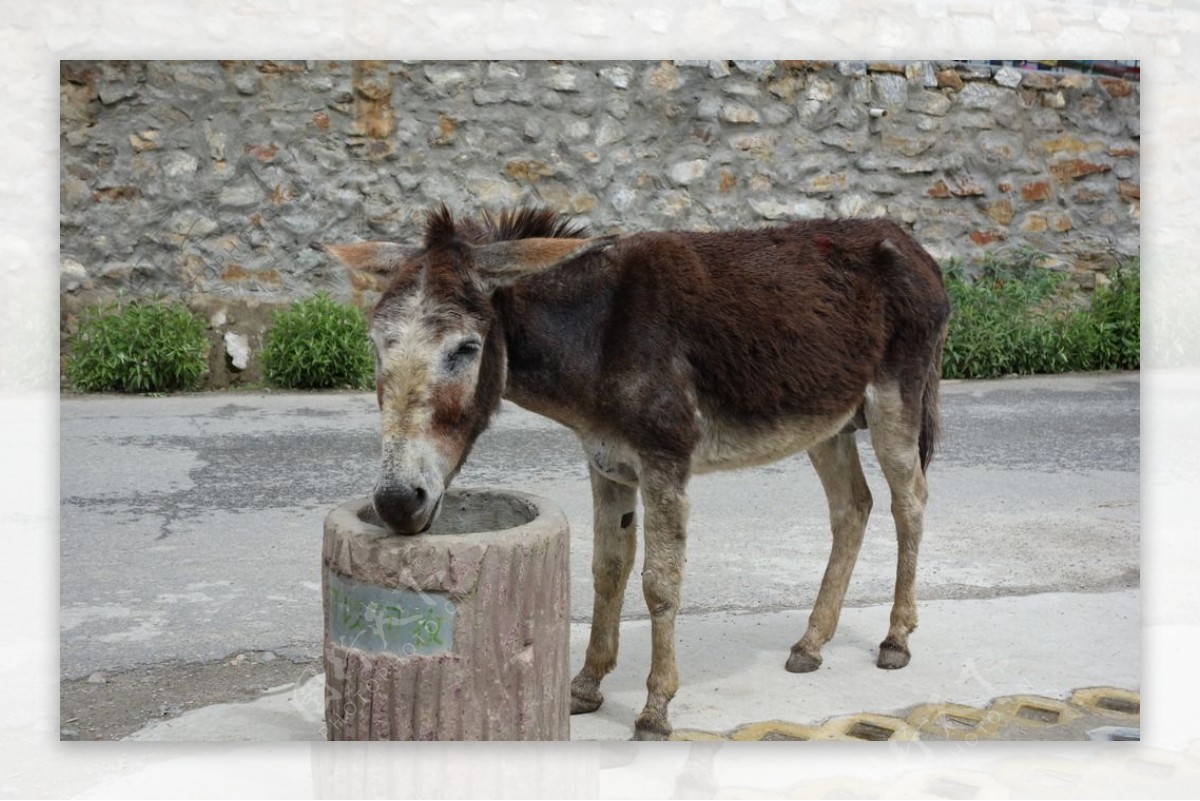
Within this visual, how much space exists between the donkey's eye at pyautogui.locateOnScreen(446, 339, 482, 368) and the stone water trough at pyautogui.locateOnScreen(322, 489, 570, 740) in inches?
16.1

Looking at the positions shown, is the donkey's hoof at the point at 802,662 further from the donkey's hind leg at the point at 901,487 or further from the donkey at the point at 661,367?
the donkey's hind leg at the point at 901,487

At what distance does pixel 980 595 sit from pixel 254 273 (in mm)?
2924

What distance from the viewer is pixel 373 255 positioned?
337 cm

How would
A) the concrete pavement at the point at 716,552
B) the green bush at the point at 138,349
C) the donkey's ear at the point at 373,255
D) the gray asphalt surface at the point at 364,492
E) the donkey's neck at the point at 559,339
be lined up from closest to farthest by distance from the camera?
the donkey's ear at the point at 373,255 < the donkey's neck at the point at 559,339 < the concrete pavement at the point at 716,552 < the gray asphalt surface at the point at 364,492 < the green bush at the point at 138,349

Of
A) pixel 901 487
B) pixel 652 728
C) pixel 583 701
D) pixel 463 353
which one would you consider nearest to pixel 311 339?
pixel 583 701

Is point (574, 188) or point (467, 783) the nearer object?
point (467, 783)

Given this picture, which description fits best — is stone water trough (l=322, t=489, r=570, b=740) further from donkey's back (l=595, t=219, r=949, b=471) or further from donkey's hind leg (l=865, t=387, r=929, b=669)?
donkey's hind leg (l=865, t=387, r=929, b=669)

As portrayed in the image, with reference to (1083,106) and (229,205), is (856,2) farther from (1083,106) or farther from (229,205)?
(229,205)

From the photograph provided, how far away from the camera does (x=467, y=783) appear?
3.08m

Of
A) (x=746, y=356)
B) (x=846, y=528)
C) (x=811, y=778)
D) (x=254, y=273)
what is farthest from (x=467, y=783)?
(x=254, y=273)

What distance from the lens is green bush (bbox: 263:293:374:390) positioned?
4992mm

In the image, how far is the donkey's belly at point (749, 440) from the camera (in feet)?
12.1

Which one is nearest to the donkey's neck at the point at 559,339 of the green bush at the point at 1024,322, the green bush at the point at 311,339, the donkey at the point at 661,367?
the donkey at the point at 661,367

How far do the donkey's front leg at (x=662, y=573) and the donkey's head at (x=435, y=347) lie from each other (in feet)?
1.70
